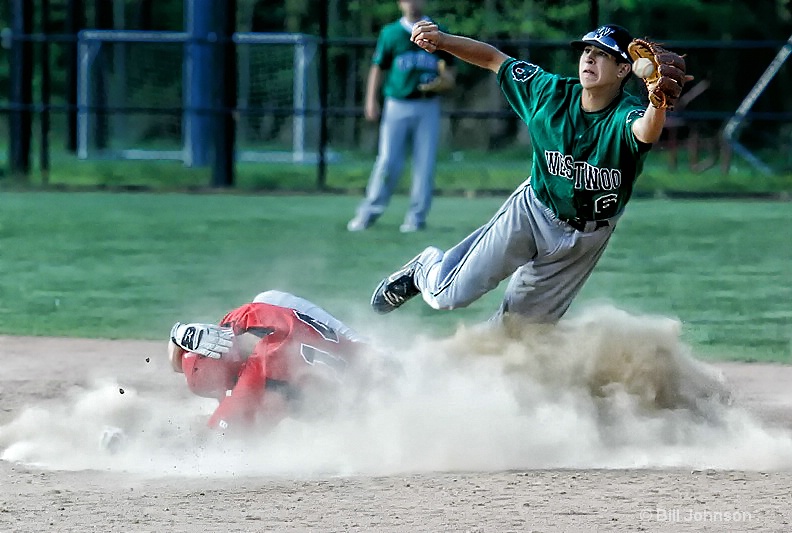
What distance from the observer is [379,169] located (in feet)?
44.0

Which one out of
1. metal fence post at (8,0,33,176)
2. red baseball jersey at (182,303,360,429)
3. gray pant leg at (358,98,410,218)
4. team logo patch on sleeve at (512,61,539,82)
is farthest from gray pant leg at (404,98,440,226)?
red baseball jersey at (182,303,360,429)

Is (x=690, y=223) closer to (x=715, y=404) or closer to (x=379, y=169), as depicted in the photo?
(x=379, y=169)

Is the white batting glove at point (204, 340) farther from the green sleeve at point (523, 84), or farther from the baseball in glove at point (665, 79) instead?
the baseball in glove at point (665, 79)

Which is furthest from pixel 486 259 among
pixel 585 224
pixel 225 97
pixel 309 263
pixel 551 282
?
pixel 225 97

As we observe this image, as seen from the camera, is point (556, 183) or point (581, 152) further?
point (556, 183)

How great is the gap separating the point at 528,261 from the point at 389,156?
7259mm

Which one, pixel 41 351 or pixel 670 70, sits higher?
pixel 670 70

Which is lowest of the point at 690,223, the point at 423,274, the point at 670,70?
the point at 690,223

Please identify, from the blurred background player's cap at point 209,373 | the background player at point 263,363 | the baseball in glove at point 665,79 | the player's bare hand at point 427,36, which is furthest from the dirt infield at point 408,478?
the player's bare hand at point 427,36

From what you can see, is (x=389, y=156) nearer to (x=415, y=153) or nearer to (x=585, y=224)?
(x=415, y=153)

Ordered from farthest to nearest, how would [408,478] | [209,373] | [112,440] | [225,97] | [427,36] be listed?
[225,97], [427,36], [209,373], [112,440], [408,478]

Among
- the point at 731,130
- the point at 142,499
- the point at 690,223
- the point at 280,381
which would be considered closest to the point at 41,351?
the point at 280,381

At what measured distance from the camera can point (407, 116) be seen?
13375 mm

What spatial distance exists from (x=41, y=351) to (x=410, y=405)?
2.93 m
